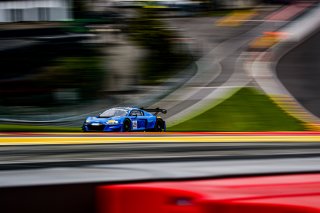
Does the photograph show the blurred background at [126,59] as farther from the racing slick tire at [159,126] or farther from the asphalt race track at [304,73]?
the racing slick tire at [159,126]

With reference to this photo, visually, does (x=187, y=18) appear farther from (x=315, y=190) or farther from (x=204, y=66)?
(x=315, y=190)

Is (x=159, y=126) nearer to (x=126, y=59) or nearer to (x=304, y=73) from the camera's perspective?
(x=126, y=59)

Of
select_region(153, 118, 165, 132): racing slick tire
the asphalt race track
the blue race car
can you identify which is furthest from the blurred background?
select_region(153, 118, 165, 132): racing slick tire

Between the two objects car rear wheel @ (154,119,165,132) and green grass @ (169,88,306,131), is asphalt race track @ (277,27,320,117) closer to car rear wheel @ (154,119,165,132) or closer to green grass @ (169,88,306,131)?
green grass @ (169,88,306,131)

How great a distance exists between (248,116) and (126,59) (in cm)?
380

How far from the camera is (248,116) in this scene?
451 inches

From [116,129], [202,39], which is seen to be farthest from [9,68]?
[116,129]

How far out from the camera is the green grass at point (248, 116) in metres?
10.2

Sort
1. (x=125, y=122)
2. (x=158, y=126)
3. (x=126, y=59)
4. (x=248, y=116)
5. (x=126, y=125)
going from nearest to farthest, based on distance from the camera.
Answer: (x=126, y=125) → (x=125, y=122) → (x=158, y=126) → (x=248, y=116) → (x=126, y=59)

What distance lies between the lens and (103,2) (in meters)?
17.8

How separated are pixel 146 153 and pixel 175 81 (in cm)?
1084

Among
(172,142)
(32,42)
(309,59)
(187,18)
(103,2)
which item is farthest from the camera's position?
(187,18)

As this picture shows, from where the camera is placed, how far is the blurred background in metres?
10.4

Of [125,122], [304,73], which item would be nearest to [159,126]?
[125,122]
